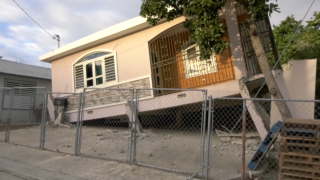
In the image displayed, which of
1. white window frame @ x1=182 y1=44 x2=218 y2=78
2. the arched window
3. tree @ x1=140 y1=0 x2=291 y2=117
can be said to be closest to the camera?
tree @ x1=140 y1=0 x2=291 y2=117

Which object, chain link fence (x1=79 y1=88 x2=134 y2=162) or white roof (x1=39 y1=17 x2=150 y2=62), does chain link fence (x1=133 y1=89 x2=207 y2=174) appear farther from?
white roof (x1=39 y1=17 x2=150 y2=62)

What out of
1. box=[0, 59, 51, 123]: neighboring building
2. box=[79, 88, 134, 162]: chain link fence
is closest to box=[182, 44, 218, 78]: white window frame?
box=[79, 88, 134, 162]: chain link fence

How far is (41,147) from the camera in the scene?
6.79 metres

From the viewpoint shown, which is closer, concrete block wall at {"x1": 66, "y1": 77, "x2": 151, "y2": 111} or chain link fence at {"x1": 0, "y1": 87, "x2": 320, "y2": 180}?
chain link fence at {"x1": 0, "y1": 87, "x2": 320, "y2": 180}

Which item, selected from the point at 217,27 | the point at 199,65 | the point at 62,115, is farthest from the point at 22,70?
the point at 217,27

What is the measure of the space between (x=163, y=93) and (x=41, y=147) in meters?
4.35

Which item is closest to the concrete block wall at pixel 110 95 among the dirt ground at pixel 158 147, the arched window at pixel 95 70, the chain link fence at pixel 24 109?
the arched window at pixel 95 70

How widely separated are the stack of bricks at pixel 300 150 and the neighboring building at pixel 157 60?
9.91 feet

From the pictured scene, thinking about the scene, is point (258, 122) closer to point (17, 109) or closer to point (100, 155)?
point (100, 155)

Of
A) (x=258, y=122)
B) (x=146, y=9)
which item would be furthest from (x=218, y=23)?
(x=258, y=122)

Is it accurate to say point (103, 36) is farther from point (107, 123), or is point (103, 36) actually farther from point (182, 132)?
point (182, 132)

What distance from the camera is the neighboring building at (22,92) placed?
38.8 feet

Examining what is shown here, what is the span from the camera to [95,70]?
1063 centimetres

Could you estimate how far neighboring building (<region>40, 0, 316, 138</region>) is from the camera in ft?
25.2
